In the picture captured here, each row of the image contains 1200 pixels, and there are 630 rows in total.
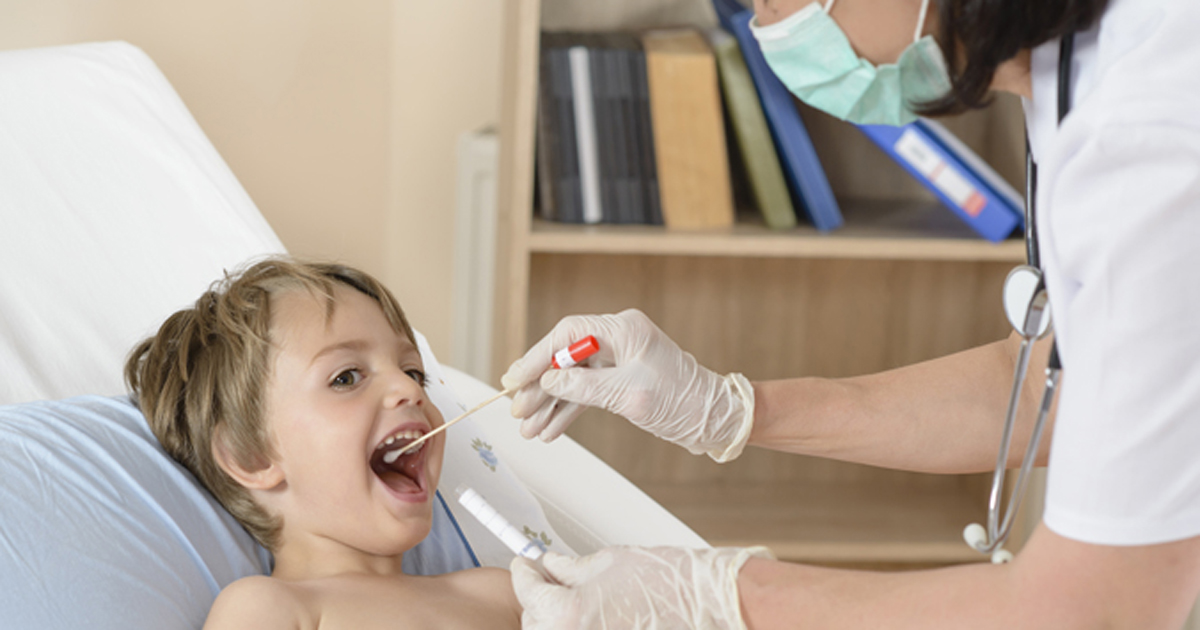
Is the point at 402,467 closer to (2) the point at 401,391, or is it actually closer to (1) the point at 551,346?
(2) the point at 401,391

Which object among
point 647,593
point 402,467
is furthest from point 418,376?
point 647,593

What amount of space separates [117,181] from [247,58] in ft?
1.89

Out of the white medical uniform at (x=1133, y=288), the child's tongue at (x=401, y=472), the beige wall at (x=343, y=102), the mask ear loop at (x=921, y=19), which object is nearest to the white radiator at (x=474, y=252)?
the beige wall at (x=343, y=102)

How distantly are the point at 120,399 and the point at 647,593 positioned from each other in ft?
2.08

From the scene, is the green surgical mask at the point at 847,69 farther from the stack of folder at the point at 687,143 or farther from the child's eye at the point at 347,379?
the stack of folder at the point at 687,143

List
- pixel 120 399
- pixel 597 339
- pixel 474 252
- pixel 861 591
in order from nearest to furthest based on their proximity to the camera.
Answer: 1. pixel 861 591
2. pixel 597 339
3. pixel 120 399
4. pixel 474 252

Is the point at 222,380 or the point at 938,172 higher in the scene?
the point at 938,172

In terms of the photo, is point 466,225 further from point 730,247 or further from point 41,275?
point 41,275

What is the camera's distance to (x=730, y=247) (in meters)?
1.74

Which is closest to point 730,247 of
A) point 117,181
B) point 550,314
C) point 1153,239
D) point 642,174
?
point 642,174

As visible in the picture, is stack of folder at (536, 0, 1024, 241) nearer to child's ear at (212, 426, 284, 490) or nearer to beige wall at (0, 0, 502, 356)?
beige wall at (0, 0, 502, 356)

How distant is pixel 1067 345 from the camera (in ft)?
2.41

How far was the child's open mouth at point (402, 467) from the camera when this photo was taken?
113 cm

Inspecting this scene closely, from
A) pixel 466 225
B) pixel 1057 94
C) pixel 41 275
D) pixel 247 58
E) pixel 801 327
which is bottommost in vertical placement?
pixel 801 327
